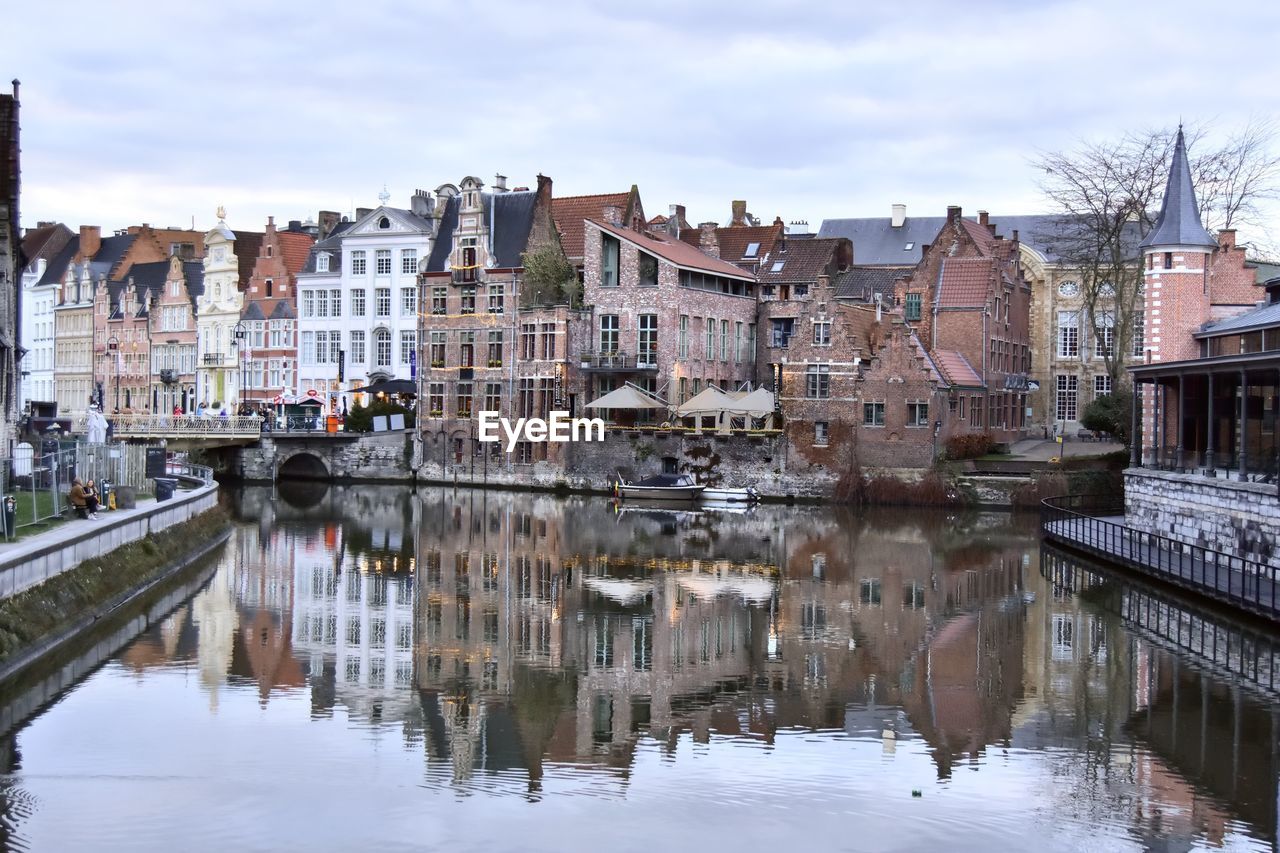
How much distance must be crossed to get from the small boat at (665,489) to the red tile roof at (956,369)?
9912 mm

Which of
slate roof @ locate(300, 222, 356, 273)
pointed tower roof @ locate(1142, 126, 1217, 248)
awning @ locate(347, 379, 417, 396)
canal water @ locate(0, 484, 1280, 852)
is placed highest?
slate roof @ locate(300, 222, 356, 273)

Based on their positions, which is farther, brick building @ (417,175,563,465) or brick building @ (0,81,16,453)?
brick building @ (417,175,563,465)

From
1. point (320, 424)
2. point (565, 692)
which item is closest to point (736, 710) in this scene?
point (565, 692)

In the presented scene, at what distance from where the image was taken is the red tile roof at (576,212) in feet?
199

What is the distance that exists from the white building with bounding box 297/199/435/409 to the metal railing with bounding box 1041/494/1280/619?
32.3m

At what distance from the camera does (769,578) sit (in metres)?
33.4

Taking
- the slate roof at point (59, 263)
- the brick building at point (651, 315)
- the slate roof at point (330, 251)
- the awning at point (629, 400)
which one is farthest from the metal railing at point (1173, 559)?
the slate roof at point (59, 263)

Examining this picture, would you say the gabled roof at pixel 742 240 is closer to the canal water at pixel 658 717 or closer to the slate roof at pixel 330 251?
the slate roof at pixel 330 251

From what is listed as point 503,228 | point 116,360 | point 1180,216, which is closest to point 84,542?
point 1180,216

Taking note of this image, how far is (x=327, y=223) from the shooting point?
73.1m

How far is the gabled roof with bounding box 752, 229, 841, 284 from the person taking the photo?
5991 centimetres

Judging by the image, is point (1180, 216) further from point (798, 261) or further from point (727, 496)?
point (798, 261)

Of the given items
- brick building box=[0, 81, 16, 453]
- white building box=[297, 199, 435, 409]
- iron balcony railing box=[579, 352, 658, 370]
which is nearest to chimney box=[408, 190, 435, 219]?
white building box=[297, 199, 435, 409]

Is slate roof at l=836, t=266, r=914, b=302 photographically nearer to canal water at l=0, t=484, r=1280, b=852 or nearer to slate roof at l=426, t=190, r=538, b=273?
slate roof at l=426, t=190, r=538, b=273
